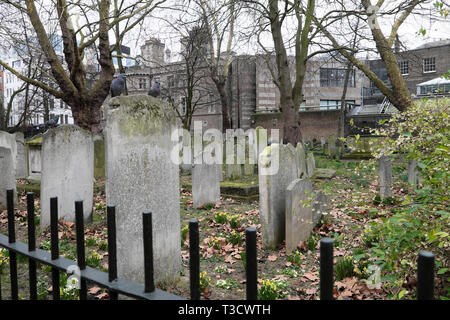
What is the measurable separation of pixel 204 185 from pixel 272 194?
2.95 meters

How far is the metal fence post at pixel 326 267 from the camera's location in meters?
1.08

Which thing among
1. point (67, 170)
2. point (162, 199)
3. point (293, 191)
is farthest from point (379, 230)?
point (67, 170)

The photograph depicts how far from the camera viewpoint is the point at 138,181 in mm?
3566

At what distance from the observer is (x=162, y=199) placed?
372 cm

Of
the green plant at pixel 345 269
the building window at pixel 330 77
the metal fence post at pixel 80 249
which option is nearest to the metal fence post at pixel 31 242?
the metal fence post at pixel 80 249

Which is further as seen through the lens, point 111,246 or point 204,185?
point 204,185

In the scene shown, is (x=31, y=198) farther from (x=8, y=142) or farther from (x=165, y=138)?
(x=8, y=142)

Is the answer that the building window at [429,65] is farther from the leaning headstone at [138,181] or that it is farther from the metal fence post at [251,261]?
the metal fence post at [251,261]

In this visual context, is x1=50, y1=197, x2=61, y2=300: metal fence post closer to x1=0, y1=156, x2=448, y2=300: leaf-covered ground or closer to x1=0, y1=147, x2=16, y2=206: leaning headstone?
x1=0, y1=156, x2=448, y2=300: leaf-covered ground

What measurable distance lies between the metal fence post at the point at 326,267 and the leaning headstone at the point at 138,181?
2.72 metres

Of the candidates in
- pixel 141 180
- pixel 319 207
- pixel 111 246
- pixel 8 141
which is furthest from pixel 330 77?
pixel 111 246

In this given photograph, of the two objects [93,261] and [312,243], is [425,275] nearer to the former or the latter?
[93,261]

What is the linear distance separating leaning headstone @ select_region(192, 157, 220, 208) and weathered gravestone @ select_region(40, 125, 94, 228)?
7.54ft
